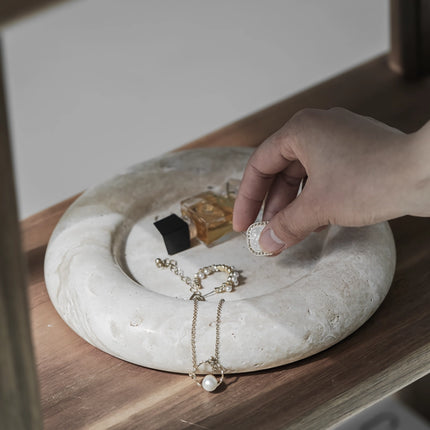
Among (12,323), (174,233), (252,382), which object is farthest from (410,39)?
(12,323)

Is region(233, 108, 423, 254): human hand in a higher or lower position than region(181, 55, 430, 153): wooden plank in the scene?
higher

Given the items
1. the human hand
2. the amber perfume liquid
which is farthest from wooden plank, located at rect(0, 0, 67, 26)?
the amber perfume liquid

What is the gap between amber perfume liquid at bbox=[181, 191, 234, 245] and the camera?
2.54 ft

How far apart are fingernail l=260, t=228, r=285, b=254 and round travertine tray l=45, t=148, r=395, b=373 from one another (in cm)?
4

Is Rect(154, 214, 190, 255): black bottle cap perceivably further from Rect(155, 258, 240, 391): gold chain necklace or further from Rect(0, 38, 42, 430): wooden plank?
Rect(0, 38, 42, 430): wooden plank

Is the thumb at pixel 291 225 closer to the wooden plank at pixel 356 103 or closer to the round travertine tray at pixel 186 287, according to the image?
the round travertine tray at pixel 186 287

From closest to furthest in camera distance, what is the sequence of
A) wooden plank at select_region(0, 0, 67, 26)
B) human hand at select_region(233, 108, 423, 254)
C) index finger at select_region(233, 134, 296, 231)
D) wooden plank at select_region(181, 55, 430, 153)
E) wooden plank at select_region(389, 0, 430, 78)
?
wooden plank at select_region(0, 0, 67, 26), human hand at select_region(233, 108, 423, 254), index finger at select_region(233, 134, 296, 231), wooden plank at select_region(181, 55, 430, 153), wooden plank at select_region(389, 0, 430, 78)

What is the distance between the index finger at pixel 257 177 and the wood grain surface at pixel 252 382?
0.56 ft

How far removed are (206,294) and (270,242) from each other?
0.08 m

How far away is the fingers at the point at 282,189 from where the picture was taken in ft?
2.53

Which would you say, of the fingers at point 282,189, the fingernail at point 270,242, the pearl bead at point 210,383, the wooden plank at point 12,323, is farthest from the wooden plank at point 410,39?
the wooden plank at point 12,323

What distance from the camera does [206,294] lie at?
0.70 meters

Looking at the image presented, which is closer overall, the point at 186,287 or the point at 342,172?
the point at 342,172

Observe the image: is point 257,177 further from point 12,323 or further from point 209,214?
point 12,323
